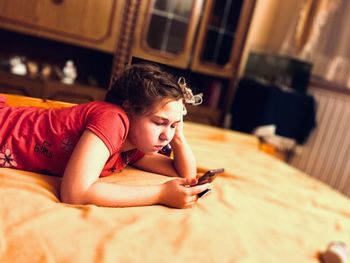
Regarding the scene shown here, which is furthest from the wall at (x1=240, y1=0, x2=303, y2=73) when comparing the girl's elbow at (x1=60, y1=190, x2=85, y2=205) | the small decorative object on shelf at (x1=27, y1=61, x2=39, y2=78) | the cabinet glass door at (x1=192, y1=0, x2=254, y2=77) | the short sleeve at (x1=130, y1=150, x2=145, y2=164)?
the girl's elbow at (x1=60, y1=190, x2=85, y2=205)

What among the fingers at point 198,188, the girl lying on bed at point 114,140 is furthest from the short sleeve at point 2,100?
the fingers at point 198,188

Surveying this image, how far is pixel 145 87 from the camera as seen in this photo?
1.40ft

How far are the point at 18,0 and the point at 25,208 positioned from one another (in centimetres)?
118

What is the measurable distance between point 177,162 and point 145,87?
0.40ft

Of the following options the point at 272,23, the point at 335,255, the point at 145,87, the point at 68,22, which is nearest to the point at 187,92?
the point at 145,87

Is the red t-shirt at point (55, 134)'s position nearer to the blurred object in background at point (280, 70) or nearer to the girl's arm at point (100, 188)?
the girl's arm at point (100, 188)

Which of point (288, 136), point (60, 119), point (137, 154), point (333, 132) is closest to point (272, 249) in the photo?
point (137, 154)

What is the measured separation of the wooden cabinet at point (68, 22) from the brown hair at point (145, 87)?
0.96 meters

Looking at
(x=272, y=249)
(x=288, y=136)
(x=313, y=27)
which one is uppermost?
(x=313, y=27)

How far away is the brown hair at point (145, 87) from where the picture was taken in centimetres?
41

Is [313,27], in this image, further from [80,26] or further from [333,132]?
[80,26]

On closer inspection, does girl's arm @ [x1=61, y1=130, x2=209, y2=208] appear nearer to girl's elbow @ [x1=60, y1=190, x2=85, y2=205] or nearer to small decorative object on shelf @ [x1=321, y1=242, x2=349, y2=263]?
girl's elbow @ [x1=60, y1=190, x2=85, y2=205]

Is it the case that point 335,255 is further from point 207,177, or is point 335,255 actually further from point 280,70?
point 280,70

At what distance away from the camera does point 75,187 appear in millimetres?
438
